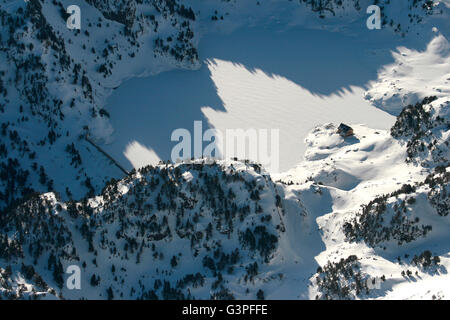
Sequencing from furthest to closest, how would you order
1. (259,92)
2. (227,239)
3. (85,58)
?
(259,92), (85,58), (227,239)

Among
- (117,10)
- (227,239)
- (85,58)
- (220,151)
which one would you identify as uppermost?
(117,10)

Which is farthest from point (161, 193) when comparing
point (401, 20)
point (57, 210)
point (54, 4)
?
point (401, 20)

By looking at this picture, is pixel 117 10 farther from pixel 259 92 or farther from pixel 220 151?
pixel 220 151

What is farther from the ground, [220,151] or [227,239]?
[220,151]

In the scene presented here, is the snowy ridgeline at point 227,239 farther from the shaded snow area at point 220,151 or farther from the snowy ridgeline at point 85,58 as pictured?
the snowy ridgeline at point 85,58

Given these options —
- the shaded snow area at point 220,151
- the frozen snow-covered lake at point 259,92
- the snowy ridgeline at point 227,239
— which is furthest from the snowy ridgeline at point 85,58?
the snowy ridgeline at point 227,239

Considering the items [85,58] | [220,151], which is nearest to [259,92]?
[220,151]

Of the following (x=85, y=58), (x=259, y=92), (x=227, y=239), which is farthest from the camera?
(x=259, y=92)
